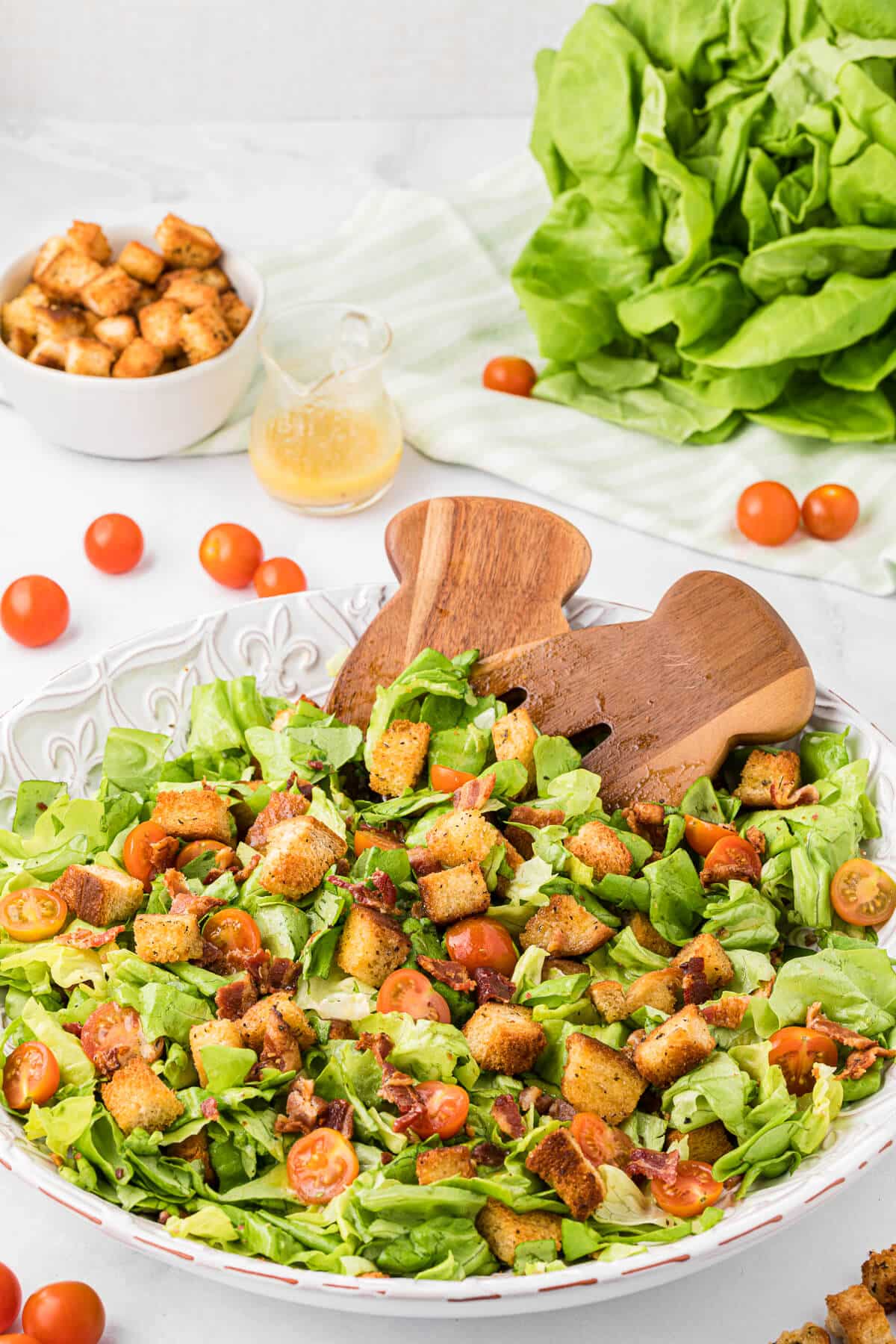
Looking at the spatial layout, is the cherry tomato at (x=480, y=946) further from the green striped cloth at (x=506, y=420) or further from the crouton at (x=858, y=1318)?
the green striped cloth at (x=506, y=420)

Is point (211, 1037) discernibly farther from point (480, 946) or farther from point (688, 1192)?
point (688, 1192)

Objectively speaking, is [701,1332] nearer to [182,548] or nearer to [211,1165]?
[211,1165]

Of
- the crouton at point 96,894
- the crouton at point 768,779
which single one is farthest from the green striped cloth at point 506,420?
the crouton at point 96,894

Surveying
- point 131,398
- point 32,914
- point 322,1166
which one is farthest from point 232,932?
point 131,398

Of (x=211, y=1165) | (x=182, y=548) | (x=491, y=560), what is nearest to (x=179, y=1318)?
(x=211, y=1165)

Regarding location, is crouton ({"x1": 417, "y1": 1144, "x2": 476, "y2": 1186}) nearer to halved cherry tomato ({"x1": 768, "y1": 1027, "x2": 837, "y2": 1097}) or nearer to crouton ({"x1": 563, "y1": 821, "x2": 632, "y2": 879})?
halved cherry tomato ({"x1": 768, "y1": 1027, "x2": 837, "y2": 1097})

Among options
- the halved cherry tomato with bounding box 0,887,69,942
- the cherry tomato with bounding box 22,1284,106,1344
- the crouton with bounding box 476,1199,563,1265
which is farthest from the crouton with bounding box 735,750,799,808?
the cherry tomato with bounding box 22,1284,106,1344

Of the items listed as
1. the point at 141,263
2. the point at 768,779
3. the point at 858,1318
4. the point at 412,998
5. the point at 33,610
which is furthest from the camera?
the point at 141,263
